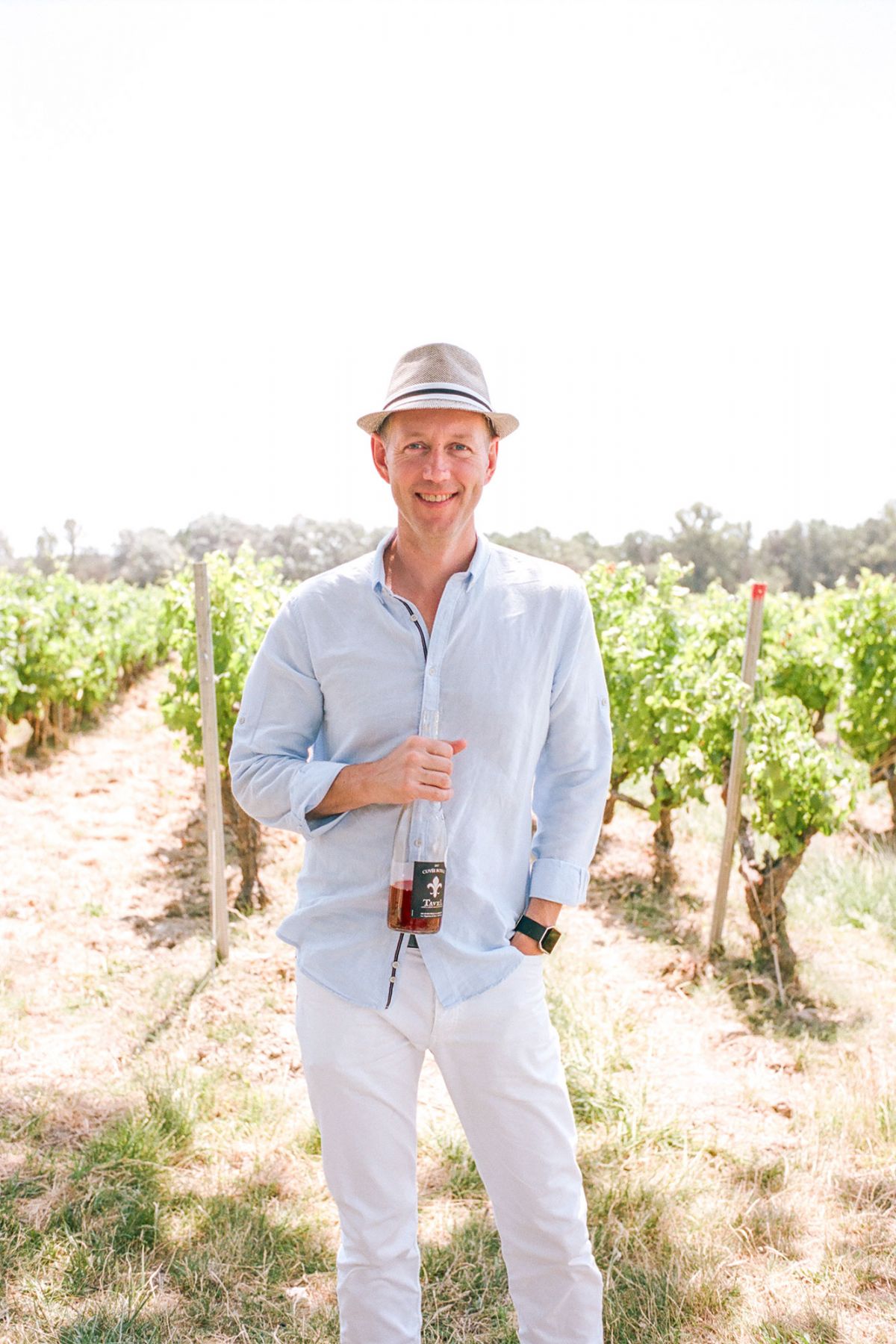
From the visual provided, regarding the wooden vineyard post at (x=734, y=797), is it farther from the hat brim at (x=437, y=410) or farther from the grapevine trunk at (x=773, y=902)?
the hat brim at (x=437, y=410)

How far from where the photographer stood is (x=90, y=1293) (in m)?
2.71

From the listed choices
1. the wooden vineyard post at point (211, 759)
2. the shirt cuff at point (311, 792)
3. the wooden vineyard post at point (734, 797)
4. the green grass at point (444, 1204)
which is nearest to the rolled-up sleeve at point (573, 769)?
the shirt cuff at point (311, 792)

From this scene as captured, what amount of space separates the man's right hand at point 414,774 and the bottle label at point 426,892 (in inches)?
5.2

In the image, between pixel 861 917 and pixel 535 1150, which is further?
pixel 861 917

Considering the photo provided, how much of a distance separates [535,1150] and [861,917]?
453cm

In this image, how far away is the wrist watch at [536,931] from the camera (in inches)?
80.2

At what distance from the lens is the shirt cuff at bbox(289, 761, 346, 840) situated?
1925 millimetres

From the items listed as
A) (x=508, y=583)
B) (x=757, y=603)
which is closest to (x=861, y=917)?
(x=757, y=603)

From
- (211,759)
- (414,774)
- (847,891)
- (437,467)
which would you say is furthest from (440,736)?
(847,891)

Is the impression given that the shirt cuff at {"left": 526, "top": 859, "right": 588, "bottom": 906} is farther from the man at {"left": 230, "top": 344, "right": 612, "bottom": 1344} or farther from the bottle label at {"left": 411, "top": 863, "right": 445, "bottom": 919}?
the bottle label at {"left": 411, "top": 863, "right": 445, "bottom": 919}

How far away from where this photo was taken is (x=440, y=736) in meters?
2.00

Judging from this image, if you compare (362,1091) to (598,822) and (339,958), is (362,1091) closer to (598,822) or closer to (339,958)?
(339,958)

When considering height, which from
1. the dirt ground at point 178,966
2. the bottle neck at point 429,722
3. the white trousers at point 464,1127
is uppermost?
the bottle neck at point 429,722

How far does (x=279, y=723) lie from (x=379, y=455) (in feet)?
1.97
